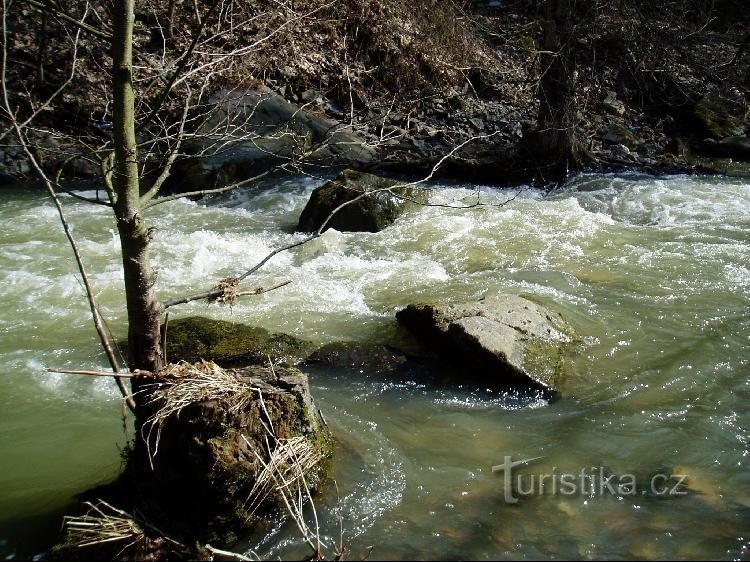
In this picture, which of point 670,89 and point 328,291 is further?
point 670,89

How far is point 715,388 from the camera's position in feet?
13.6

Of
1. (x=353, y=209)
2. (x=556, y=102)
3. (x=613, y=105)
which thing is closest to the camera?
(x=353, y=209)

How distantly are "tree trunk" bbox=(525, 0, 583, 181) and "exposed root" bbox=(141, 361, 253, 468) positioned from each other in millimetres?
8252

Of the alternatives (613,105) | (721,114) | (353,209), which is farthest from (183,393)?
(721,114)

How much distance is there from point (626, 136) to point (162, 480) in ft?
39.7

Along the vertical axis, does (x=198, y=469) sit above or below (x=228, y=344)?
above

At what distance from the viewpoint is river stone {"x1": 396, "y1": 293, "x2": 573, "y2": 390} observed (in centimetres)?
420

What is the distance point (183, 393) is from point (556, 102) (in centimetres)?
914

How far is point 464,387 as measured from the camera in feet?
13.8

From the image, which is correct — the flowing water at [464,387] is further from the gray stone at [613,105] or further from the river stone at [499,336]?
the gray stone at [613,105]

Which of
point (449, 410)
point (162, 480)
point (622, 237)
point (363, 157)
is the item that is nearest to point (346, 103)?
point (363, 157)

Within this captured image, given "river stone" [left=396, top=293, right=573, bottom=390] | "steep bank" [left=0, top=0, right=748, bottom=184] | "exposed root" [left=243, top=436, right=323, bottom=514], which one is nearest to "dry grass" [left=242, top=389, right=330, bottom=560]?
"exposed root" [left=243, top=436, right=323, bottom=514]

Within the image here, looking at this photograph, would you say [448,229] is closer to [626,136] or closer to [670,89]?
[626,136]

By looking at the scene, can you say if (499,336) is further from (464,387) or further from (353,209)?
(353,209)
